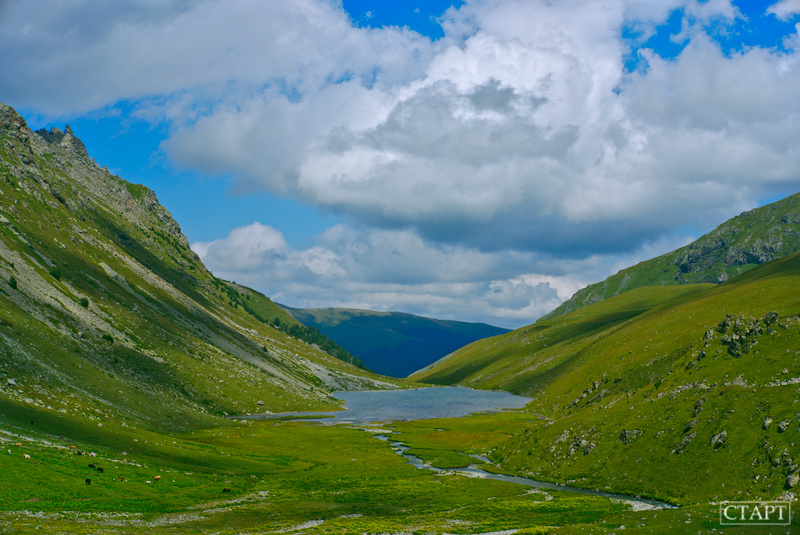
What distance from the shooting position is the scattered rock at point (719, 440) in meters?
57.7

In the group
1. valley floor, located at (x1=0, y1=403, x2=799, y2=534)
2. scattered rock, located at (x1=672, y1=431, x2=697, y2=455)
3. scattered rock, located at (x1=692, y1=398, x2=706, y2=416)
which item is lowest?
valley floor, located at (x1=0, y1=403, x2=799, y2=534)

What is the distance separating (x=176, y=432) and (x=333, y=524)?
2477 inches

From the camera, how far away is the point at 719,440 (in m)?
57.9

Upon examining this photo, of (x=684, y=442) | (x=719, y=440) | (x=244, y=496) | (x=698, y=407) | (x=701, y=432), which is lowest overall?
(x=244, y=496)

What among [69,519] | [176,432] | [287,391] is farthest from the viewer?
[287,391]

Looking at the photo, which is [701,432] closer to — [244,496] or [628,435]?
[628,435]

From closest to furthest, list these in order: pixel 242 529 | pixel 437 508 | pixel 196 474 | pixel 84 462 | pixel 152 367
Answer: pixel 242 529, pixel 84 462, pixel 437 508, pixel 196 474, pixel 152 367

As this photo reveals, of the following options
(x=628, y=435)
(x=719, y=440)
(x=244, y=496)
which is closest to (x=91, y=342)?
(x=244, y=496)

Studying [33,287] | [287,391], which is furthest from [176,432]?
[287,391]

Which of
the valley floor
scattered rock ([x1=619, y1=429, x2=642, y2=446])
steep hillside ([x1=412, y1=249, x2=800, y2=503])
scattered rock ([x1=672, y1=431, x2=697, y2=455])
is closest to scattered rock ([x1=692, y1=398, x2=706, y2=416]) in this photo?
steep hillside ([x1=412, y1=249, x2=800, y2=503])

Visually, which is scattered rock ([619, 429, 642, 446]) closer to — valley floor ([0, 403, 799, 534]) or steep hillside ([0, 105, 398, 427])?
valley floor ([0, 403, 799, 534])

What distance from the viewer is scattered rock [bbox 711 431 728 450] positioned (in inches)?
2273

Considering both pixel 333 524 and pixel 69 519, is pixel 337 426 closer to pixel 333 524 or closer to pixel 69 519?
pixel 333 524

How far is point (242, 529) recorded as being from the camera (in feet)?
148
